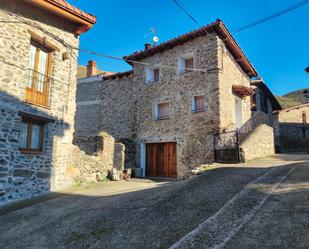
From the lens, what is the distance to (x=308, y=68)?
405 inches

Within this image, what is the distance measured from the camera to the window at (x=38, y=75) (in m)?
7.86

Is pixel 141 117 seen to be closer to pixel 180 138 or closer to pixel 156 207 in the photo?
pixel 180 138

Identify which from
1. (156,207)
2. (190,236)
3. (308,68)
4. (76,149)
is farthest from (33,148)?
(308,68)

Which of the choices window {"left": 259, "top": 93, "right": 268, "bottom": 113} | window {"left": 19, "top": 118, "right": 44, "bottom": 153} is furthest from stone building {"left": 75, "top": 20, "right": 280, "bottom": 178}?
window {"left": 19, "top": 118, "right": 44, "bottom": 153}

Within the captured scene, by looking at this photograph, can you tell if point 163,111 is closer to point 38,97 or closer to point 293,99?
point 38,97

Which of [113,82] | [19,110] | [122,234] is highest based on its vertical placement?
[113,82]

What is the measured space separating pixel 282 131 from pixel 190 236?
64.2 feet

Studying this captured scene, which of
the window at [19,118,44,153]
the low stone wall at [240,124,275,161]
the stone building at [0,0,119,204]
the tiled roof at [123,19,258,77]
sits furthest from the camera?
the tiled roof at [123,19,258,77]

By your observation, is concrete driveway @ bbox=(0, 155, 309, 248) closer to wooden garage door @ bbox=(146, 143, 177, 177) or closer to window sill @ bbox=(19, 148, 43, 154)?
window sill @ bbox=(19, 148, 43, 154)

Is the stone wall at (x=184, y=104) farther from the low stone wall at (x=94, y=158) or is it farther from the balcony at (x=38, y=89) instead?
the balcony at (x=38, y=89)

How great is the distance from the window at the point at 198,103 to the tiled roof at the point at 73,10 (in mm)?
6096

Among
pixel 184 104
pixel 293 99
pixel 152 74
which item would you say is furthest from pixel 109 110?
pixel 293 99

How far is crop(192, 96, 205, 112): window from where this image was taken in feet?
39.8

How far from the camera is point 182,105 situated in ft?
41.6
